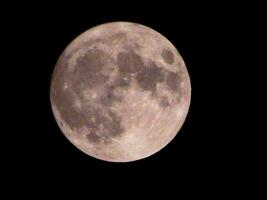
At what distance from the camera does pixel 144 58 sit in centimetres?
538

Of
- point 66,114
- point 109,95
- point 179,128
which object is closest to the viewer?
point 109,95

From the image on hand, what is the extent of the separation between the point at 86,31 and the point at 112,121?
147 cm

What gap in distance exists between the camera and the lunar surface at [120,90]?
5.25 metres

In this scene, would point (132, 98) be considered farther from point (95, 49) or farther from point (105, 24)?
point (105, 24)

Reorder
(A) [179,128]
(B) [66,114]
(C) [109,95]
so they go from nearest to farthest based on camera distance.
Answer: (C) [109,95]
(B) [66,114]
(A) [179,128]

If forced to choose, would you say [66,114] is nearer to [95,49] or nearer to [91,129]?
[91,129]

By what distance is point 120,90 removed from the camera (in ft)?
17.1

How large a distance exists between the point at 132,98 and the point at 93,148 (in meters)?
1.07

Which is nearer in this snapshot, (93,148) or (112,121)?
(112,121)

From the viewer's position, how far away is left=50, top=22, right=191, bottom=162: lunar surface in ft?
17.2

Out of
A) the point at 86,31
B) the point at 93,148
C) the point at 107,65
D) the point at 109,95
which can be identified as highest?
the point at 86,31

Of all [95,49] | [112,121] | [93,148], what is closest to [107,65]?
[95,49]

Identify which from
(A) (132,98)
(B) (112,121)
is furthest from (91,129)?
(A) (132,98)

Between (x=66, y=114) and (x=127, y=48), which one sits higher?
(x=127, y=48)
